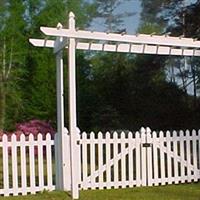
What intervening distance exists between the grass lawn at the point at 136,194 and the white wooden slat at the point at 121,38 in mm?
2797

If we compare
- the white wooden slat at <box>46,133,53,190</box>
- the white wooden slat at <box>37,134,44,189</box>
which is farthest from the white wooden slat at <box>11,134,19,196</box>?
the white wooden slat at <box>46,133,53,190</box>

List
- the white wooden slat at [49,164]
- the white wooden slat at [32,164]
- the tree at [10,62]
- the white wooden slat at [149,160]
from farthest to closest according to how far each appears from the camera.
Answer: the tree at [10,62] < the white wooden slat at [149,160] < the white wooden slat at [49,164] < the white wooden slat at [32,164]

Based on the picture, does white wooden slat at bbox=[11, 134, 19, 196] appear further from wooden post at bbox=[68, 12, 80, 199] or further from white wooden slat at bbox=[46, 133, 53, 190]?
wooden post at bbox=[68, 12, 80, 199]

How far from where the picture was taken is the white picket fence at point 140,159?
451 inches

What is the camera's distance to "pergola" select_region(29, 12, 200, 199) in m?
10.3

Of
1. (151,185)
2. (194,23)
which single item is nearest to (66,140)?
(151,185)

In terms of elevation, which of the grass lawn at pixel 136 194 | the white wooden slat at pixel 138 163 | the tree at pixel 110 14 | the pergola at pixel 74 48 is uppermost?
the tree at pixel 110 14

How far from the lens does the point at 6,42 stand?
29.5 m

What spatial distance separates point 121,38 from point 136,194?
2.87 metres

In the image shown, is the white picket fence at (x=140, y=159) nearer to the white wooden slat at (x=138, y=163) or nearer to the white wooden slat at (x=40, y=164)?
the white wooden slat at (x=138, y=163)

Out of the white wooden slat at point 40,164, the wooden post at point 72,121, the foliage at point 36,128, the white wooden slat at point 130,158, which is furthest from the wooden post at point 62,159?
the foliage at point 36,128

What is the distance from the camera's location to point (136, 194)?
34.8ft

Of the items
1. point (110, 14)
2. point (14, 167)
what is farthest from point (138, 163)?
point (110, 14)

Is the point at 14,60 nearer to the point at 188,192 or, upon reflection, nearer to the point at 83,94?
the point at 83,94
